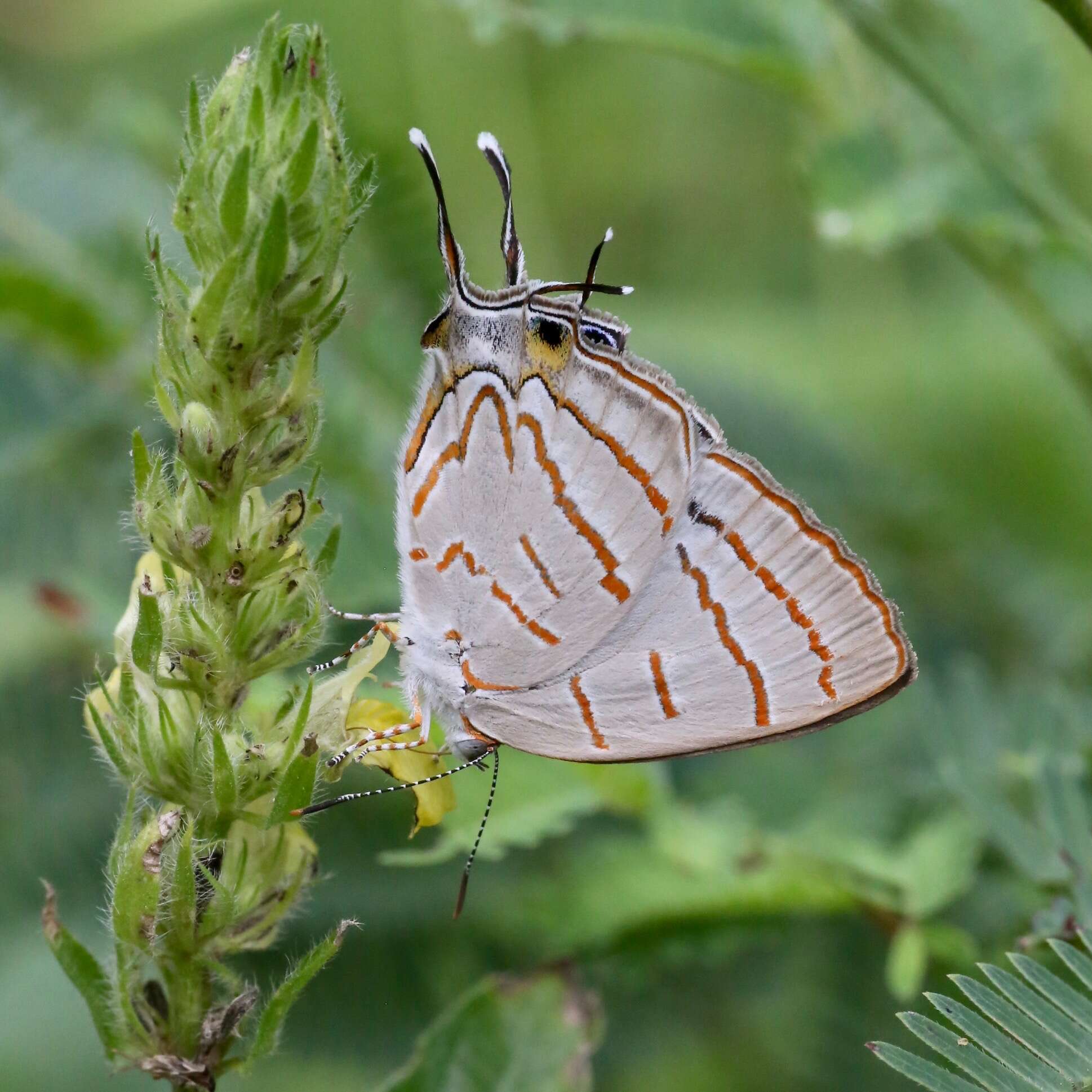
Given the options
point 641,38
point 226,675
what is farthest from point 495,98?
point 226,675

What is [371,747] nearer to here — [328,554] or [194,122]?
[328,554]

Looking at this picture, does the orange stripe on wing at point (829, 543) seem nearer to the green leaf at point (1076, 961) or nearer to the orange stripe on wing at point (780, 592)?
the orange stripe on wing at point (780, 592)

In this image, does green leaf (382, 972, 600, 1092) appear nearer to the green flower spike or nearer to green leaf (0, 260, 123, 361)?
the green flower spike

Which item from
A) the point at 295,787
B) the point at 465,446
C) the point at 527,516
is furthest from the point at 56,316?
the point at 295,787

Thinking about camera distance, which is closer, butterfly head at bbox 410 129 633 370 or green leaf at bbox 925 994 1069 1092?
green leaf at bbox 925 994 1069 1092

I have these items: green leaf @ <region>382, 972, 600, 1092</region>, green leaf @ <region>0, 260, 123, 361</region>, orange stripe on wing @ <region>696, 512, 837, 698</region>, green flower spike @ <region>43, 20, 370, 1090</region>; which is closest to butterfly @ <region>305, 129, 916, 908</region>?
orange stripe on wing @ <region>696, 512, 837, 698</region>

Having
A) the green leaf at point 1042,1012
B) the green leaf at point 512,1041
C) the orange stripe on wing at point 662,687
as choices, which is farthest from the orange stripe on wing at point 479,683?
the green leaf at point 1042,1012
